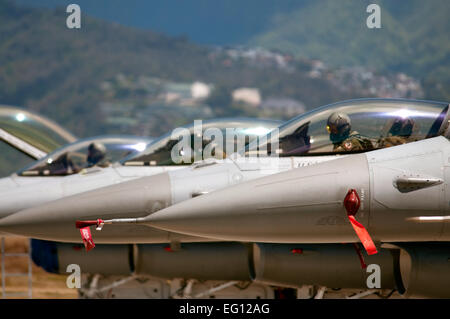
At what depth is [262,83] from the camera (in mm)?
100375

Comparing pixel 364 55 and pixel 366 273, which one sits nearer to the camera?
pixel 366 273

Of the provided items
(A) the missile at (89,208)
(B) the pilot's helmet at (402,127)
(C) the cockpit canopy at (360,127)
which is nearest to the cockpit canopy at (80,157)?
(A) the missile at (89,208)

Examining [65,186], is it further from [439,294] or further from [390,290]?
[439,294]

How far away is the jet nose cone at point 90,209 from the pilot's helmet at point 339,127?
1.77 meters

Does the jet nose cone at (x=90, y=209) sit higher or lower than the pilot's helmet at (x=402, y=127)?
lower

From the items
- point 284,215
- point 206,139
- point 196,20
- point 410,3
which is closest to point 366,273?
point 284,215

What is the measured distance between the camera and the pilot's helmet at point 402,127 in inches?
286

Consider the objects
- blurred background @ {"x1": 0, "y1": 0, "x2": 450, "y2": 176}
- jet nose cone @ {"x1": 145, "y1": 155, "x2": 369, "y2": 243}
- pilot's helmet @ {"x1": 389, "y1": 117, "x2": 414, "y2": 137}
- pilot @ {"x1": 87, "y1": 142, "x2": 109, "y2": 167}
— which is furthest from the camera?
blurred background @ {"x1": 0, "y1": 0, "x2": 450, "y2": 176}

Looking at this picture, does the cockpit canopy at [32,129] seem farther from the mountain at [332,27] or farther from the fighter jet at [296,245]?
the mountain at [332,27]

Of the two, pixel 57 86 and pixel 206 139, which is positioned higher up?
pixel 57 86

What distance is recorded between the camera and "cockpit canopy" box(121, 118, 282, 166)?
31.3 feet

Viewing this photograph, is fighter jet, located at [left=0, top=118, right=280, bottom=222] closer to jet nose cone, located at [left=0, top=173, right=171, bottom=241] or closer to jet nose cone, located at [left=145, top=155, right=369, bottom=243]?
jet nose cone, located at [left=0, top=173, right=171, bottom=241]

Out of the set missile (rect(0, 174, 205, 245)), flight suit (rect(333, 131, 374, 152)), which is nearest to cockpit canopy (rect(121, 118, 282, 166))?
missile (rect(0, 174, 205, 245))

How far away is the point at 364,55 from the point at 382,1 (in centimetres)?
1288
